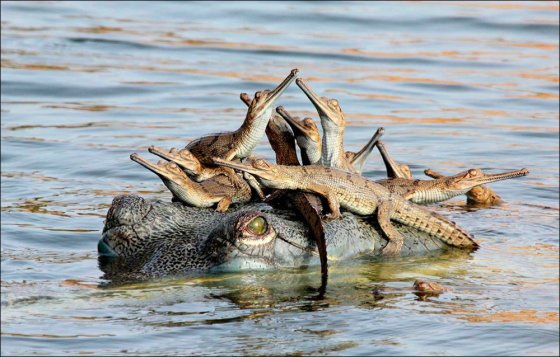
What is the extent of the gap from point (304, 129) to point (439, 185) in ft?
3.94

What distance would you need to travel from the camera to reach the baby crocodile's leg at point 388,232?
888 cm

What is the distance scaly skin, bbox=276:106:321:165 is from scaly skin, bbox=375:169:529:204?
0.57 meters

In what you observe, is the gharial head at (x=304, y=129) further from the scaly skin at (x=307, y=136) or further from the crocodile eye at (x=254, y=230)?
the crocodile eye at (x=254, y=230)

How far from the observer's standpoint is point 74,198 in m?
12.0

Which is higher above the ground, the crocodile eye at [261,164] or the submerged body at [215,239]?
the crocodile eye at [261,164]

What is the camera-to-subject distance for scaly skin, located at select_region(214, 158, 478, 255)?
29.0ft

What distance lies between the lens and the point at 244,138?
952 cm

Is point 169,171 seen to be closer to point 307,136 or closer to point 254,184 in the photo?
point 254,184

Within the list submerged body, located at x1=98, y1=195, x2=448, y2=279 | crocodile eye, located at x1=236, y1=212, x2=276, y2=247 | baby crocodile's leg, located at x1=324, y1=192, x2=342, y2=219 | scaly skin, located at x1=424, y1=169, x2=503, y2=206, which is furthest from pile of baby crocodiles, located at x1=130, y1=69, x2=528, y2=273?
scaly skin, located at x1=424, y1=169, x2=503, y2=206

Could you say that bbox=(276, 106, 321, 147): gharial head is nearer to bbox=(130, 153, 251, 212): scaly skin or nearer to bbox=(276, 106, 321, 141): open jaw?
bbox=(276, 106, 321, 141): open jaw

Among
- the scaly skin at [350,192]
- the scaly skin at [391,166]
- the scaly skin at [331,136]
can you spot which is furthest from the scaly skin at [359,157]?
the scaly skin at [350,192]

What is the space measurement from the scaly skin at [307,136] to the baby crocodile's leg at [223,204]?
891mm

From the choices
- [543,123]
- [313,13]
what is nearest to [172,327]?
[543,123]

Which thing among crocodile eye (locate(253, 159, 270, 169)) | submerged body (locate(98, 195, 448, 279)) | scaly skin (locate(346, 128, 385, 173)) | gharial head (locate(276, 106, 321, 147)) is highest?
gharial head (locate(276, 106, 321, 147))
